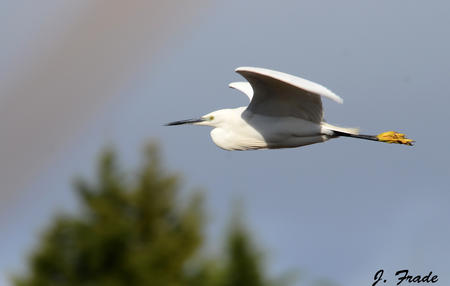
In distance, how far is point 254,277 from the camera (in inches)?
571

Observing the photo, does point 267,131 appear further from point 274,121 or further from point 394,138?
point 394,138

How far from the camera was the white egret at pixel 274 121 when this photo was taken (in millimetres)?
14680

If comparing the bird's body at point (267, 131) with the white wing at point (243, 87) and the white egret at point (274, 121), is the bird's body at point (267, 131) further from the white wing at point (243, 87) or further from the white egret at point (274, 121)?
the white wing at point (243, 87)

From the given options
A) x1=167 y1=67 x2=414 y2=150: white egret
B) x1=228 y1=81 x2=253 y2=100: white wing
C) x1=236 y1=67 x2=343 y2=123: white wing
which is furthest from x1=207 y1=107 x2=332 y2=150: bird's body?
x1=228 y1=81 x2=253 y2=100: white wing

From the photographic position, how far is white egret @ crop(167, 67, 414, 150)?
1468 centimetres

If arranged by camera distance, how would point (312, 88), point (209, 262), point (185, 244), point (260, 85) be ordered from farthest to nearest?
point (185, 244), point (209, 262), point (260, 85), point (312, 88)

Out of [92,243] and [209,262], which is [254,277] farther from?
[92,243]

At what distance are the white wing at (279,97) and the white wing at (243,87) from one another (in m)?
2.03

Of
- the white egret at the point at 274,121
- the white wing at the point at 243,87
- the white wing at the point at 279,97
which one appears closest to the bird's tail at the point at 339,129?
the white egret at the point at 274,121

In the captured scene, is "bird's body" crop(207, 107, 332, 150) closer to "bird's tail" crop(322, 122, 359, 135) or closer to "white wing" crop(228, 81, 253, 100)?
"bird's tail" crop(322, 122, 359, 135)

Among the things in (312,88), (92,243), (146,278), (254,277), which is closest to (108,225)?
(92,243)

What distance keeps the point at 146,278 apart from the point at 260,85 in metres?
4.36

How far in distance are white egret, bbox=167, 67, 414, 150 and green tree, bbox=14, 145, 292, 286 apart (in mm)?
2047

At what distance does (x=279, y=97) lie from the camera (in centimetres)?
1479
